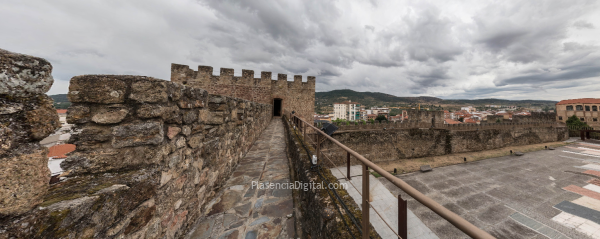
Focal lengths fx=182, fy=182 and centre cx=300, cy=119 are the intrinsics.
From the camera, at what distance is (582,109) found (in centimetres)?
3111

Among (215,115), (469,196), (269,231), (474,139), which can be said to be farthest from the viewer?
(474,139)

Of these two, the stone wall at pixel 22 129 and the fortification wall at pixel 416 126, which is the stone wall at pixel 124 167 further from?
the fortification wall at pixel 416 126

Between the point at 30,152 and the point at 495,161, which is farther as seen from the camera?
the point at 495,161

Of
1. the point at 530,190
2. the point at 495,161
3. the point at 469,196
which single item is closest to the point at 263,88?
A: the point at 469,196

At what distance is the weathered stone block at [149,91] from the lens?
1440 mm

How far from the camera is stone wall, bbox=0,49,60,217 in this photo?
0.78 meters

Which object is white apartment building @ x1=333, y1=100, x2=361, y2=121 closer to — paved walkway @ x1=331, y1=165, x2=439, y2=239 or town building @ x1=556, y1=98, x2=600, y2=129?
town building @ x1=556, y1=98, x2=600, y2=129

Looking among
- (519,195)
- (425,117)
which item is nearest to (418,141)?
(425,117)

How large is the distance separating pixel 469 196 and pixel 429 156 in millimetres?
6671

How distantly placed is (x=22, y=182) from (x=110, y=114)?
66 cm

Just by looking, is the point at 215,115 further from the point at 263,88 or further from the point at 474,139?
the point at 474,139

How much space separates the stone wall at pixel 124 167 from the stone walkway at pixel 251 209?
25 centimetres

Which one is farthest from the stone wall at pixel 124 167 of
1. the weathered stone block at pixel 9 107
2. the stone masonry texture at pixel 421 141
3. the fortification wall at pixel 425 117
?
the fortification wall at pixel 425 117

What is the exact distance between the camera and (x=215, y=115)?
8.44 ft
